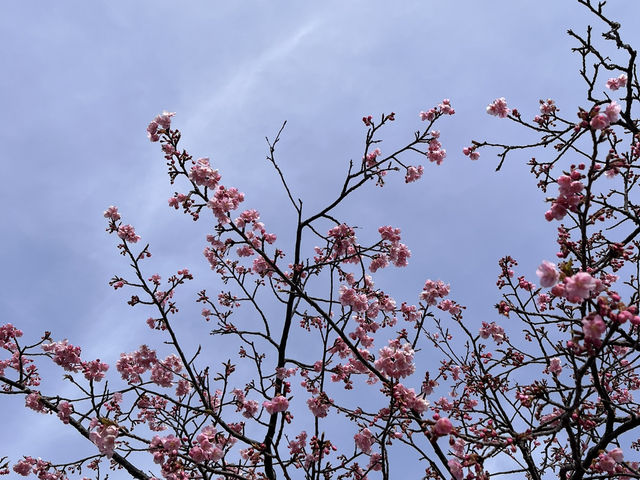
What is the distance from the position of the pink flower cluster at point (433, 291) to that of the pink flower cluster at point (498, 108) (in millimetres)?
2755

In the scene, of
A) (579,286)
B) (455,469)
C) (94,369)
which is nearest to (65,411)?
(94,369)

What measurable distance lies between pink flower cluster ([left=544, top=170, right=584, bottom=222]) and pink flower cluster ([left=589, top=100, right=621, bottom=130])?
14.7 inches

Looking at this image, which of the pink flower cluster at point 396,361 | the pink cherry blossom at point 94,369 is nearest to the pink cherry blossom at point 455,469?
the pink flower cluster at point 396,361

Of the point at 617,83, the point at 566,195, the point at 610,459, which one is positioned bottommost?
the point at 610,459

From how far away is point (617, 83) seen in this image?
6.25m

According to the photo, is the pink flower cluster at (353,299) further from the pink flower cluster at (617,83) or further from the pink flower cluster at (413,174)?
the pink flower cluster at (617,83)

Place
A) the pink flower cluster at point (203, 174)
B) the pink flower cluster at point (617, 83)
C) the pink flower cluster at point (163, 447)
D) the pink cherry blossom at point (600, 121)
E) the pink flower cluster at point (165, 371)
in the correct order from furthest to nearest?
the pink flower cluster at point (165, 371) < the pink flower cluster at point (617, 83) < the pink flower cluster at point (203, 174) < the pink flower cluster at point (163, 447) < the pink cherry blossom at point (600, 121)

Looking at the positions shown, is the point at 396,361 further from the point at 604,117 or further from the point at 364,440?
the point at 604,117

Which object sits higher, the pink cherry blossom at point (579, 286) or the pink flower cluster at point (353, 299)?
the pink flower cluster at point (353, 299)

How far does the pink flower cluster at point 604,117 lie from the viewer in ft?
10.7

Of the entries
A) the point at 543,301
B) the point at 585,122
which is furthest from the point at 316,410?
the point at 543,301

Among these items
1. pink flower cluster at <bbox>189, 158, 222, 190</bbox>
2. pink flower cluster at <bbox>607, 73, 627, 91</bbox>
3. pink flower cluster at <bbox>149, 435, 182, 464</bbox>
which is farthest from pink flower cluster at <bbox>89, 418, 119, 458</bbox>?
pink flower cluster at <bbox>607, 73, 627, 91</bbox>

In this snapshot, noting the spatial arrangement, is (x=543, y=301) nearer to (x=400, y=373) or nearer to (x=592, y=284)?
(x=400, y=373)

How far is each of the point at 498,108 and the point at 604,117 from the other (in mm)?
3612
